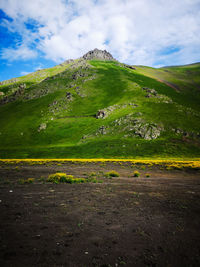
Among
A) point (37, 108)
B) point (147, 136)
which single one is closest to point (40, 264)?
point (147, 136)

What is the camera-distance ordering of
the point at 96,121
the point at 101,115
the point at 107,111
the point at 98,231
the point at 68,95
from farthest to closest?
the point at 68,95 → the point at 107,111 → the point at 101,115 → the point at 96,121 → the point at 98,231

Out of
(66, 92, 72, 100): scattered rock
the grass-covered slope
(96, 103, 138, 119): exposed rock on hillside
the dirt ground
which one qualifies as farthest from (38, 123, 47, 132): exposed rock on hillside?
the dirt ground

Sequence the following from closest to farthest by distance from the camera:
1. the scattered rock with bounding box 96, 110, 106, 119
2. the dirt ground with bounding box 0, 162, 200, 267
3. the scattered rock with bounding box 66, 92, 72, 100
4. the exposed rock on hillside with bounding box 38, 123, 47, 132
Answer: the dirt ground with bounding box 0, 162, 200, 267, the scattered rock with bounding box 96, 110, 106, 119, the exposed rock on hillside with bounding box 38, 123, 47, 132, the scattered rock with bounding box 66, 92, 72, 100

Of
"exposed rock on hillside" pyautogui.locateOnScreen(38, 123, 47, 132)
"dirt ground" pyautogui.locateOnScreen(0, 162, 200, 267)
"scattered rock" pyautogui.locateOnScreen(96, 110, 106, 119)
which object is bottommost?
"dirt ground" pyautogui.locateOnScreen(0, 162, 200, 267)

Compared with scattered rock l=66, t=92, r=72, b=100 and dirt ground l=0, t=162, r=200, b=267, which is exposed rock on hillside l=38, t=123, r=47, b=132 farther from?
dirt ground l=0, t=162, r=200, b=267

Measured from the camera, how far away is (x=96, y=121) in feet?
351

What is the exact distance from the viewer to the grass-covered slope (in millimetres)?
73688

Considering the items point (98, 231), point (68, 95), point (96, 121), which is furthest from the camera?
point (68, 95)

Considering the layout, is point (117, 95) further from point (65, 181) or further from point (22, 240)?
point (22, 240)

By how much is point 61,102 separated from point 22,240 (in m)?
145

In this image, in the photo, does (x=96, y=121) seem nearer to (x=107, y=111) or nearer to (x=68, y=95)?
(x=107, y=111)

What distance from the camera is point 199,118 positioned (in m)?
96.3

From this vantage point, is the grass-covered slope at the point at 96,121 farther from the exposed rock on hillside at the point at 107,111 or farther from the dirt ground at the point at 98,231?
the dirt ground at the point at 98,231

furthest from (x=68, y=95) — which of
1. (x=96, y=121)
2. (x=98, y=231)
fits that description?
(x=98, y=231)
